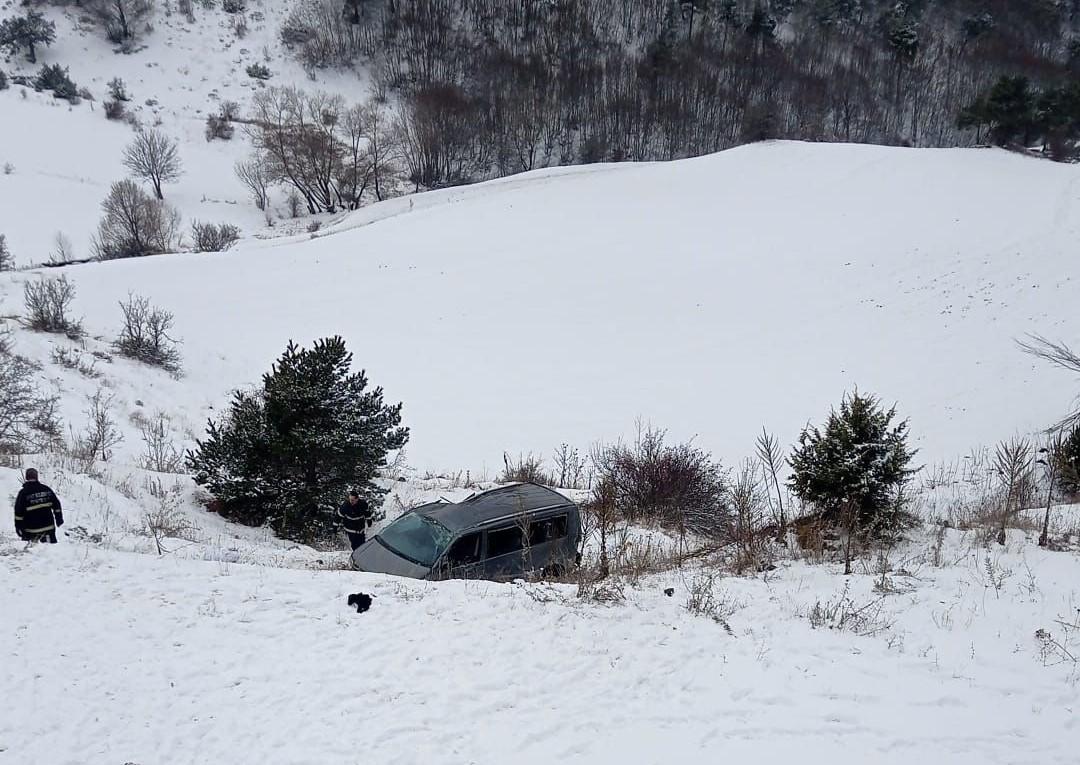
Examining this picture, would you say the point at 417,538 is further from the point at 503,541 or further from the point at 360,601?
the point at 360,601

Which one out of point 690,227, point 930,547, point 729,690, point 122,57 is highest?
point 122,57

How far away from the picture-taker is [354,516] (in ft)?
33.8

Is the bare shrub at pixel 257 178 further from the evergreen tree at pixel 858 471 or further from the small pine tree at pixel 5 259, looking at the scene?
the evergreen tree at pixel 858 471

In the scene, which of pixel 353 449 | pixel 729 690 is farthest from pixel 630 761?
pixel 353 449

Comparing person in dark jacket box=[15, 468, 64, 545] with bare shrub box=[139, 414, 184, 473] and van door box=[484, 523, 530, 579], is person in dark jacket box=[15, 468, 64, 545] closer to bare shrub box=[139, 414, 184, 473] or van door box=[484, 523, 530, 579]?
bare shrub box=[139, 414, 184, 473]

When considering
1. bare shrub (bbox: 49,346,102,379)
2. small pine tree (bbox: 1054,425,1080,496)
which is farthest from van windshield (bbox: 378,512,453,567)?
bare shrub (bbox: 49,346,102,379)

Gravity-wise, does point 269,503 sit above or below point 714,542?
above

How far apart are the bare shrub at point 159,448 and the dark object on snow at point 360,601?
766cm

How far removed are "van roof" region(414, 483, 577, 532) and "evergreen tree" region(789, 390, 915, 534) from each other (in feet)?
11.7

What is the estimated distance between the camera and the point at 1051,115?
38.0 metres

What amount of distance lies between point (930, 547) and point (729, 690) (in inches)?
168

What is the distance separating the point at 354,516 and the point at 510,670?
480 centimetres

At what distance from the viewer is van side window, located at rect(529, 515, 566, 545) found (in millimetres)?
9039

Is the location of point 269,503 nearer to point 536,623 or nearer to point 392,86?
point 536,623
